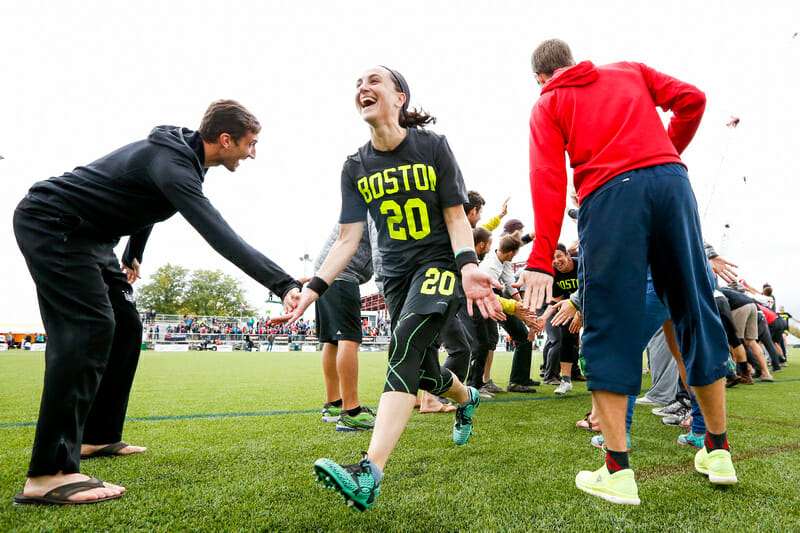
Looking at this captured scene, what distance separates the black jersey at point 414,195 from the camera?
2.45 metres

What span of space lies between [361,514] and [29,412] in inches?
163

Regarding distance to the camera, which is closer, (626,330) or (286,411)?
(626,330)

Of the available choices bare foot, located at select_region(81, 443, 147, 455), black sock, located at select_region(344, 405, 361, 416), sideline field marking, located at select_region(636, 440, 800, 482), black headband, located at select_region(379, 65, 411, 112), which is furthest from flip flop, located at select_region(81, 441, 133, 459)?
sideline field marking, located at select_region(636, 440, 800, 482)

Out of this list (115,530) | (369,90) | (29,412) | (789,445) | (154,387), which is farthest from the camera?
(154,387)

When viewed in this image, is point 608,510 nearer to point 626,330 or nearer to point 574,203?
point 626,330

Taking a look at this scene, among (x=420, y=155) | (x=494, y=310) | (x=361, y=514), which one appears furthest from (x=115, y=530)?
(x=420, y=155)

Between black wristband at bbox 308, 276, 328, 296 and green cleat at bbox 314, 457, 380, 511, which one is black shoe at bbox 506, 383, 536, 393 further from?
green cleat at bbox 314, 457, 380, 511

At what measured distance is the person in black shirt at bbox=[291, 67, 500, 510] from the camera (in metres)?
2.20

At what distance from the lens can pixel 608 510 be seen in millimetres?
1832

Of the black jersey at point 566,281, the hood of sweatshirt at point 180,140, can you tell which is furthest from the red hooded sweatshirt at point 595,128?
the black jersey at point 566,281

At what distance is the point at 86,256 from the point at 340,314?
2.00 metres

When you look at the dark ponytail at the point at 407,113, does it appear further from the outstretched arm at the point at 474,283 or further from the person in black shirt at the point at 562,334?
the person in black shirt at the point at 562,334

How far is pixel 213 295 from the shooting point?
63844mm

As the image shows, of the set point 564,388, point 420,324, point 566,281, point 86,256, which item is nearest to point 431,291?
point 420,324
